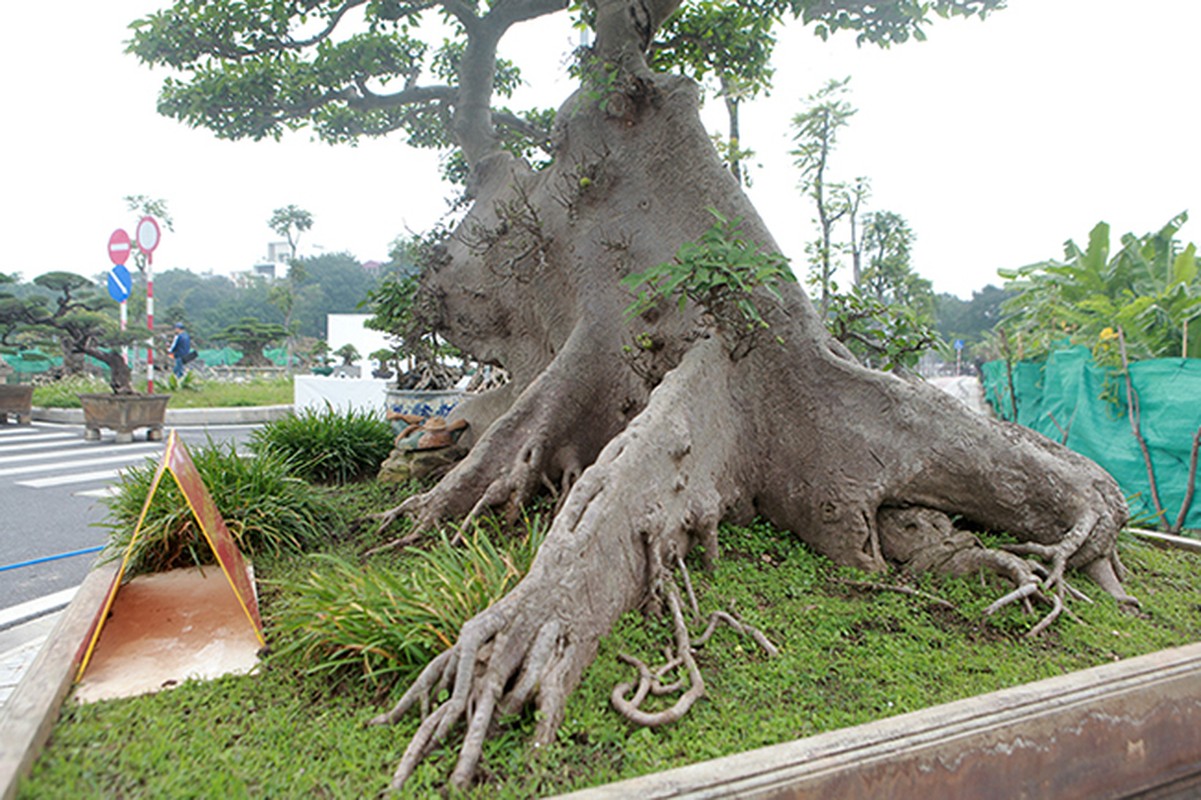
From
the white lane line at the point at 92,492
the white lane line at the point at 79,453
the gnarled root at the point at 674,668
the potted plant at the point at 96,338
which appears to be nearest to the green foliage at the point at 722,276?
the gnarled root at the point at 674,668

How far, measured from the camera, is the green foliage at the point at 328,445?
5973 mm

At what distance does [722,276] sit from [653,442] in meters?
0.93

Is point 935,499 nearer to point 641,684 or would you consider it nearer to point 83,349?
point 641,684

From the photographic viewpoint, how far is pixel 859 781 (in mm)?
1976

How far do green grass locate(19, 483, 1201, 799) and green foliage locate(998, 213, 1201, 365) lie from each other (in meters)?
3.44

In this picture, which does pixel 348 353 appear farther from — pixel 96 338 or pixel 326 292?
pixel 326 292

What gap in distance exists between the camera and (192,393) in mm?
16906

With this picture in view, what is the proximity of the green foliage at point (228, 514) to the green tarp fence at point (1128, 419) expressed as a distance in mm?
5277

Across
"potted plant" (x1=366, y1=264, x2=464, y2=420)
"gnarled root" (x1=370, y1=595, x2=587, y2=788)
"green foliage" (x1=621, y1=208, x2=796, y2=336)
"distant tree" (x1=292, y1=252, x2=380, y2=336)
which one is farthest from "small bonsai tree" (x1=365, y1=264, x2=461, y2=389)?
"distant tree" (x1=292, y1=252, x2=380, y2=336)

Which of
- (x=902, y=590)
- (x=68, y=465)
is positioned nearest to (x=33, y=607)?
(x=902, y=590)

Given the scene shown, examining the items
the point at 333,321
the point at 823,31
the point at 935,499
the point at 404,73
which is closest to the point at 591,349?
the point at 935,499

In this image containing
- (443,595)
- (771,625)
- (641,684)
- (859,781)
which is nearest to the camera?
(859,781)

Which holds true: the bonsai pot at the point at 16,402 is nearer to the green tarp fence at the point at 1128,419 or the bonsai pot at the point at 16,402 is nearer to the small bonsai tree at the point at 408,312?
the small bonsai tree at the point at 408,312

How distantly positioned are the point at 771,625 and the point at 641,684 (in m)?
0.80
